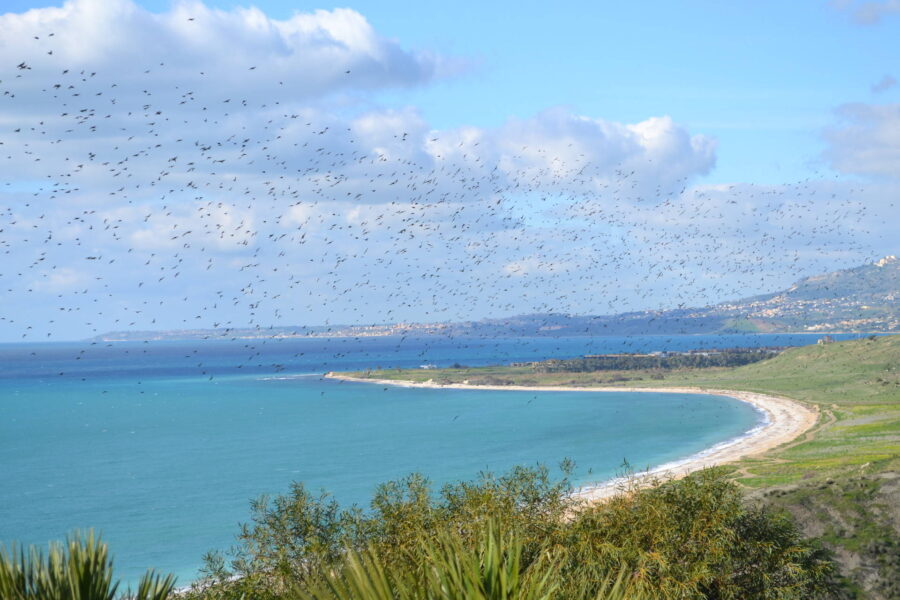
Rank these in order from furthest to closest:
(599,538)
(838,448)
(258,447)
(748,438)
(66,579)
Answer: (258,447)
(748,438)
(838,448)
(599,538)
(66,579)

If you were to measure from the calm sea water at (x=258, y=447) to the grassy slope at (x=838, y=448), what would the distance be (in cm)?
1214

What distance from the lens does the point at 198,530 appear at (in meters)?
62.4

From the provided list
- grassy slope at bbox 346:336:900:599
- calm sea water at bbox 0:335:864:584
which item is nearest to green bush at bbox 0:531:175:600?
grassy slope at bbox 346:336:900:599

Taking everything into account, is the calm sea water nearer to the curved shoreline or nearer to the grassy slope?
the curved shoreline

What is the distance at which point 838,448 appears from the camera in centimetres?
7912

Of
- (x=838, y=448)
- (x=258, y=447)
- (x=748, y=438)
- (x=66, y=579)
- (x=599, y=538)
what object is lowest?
(x=748, y=438)

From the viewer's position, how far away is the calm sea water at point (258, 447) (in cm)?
6750

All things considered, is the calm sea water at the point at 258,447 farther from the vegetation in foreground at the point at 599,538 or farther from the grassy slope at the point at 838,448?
the vegetation in foreground at the point at 599,538

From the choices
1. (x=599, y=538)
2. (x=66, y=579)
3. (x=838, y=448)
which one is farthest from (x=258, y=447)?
(x=66, y=579)

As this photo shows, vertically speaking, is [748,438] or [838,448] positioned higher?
[838,448]

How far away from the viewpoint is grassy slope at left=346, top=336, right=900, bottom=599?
129ft

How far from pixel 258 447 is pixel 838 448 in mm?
65222

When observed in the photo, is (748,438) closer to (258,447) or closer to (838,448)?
(838,448)

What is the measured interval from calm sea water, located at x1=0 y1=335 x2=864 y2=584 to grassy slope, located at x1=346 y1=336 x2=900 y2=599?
39.8 ft
